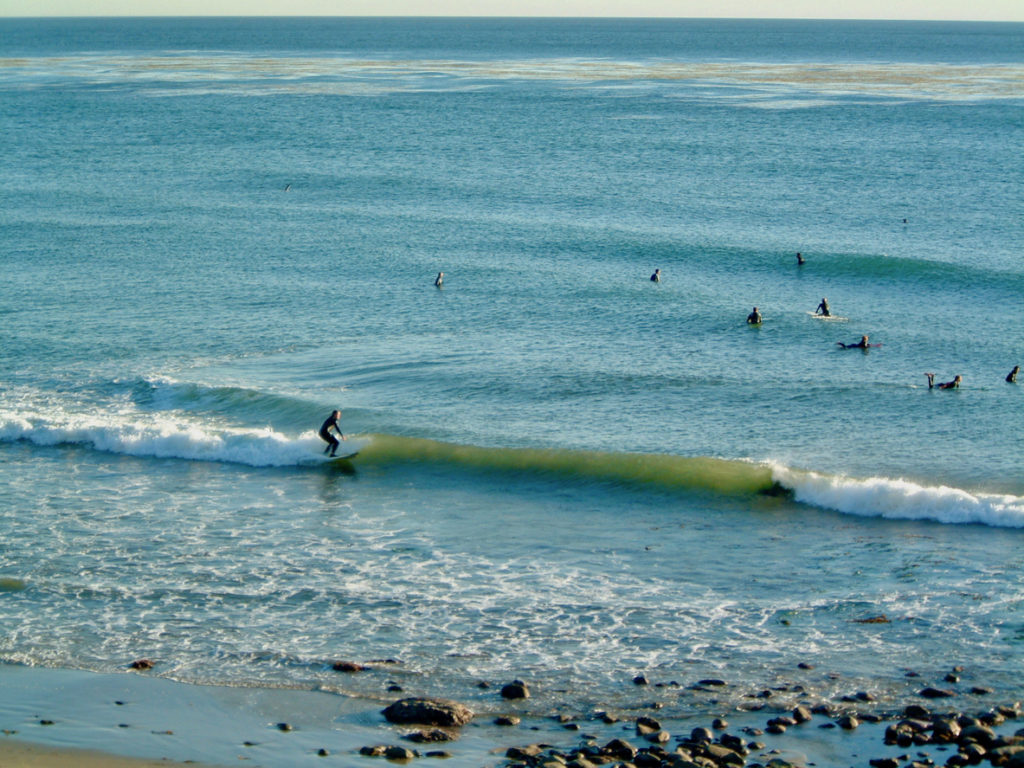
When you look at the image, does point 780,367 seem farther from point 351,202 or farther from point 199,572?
point 351,202

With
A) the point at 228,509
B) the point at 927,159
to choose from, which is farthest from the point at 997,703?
the point at 927,159

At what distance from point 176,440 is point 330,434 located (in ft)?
14.0

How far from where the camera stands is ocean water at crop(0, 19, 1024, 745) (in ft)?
62.4

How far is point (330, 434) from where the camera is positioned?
29703 mm

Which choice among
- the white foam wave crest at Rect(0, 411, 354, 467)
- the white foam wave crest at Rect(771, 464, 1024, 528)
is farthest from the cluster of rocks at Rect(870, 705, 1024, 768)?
the white foam wave crest at Rect(0, 411, 354, 467)

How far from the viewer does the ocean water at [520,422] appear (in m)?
19.0

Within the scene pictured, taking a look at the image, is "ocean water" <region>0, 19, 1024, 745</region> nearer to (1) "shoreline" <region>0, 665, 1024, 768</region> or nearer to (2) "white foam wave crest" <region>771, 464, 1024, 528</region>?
(2) "white foam wave crest" <region>771, 464, 1024, 528</region>

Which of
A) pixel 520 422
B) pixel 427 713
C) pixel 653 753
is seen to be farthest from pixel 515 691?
pixel 520 422

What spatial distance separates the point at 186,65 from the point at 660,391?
15141cm

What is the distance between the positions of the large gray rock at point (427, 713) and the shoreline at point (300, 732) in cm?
14

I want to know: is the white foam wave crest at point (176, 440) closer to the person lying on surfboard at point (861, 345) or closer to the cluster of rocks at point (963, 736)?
the cluster of rocks at point (963, 736)

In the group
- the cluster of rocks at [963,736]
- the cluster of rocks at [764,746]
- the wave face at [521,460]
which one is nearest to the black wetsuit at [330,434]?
the wave face at [521,460]

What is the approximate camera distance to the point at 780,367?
36.9m

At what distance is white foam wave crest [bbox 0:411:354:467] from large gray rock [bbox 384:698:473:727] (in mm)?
14643
